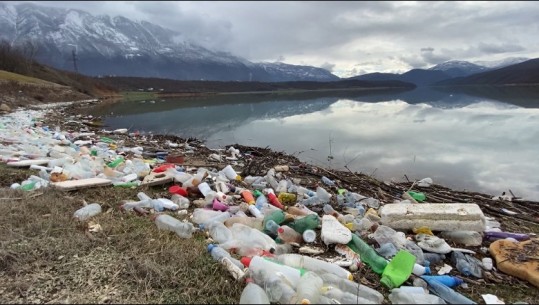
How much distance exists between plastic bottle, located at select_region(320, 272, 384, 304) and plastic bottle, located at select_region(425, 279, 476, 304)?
55cm

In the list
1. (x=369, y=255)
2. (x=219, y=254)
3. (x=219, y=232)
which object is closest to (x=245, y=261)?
(x=219, y=254)

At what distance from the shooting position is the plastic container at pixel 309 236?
393 centimetres

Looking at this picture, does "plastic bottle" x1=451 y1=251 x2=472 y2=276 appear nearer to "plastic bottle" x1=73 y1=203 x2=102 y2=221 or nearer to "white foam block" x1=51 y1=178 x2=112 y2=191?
"plastic bottle" x1=73 y1=203 x2=102 y2=221

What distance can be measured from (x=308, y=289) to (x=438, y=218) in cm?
263

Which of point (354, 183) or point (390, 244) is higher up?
point (390, 244)

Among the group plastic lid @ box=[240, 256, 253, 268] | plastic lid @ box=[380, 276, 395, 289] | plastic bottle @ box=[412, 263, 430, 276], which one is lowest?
plastic lid @ box=[380, 276, 395, 289]

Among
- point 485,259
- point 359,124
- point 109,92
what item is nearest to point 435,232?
point 485,259

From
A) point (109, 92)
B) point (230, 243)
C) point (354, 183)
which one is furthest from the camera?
point (109, 92)

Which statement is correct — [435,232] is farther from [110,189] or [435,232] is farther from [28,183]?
[28,183]

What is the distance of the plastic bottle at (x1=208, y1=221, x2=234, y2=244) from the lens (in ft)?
12.2

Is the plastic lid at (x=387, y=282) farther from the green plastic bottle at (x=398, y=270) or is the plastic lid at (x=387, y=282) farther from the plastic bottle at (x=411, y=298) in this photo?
the plastic bottle at (x=411, y=298)

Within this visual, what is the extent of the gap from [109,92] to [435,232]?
69587mm

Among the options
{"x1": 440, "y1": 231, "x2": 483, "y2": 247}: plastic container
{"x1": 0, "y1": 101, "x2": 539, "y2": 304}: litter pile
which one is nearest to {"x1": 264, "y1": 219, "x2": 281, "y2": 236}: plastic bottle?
{"x1": 0, "y1": 101, "x2": 539, "y2": 304}: litter pile

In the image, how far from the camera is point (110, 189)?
5176 mm
